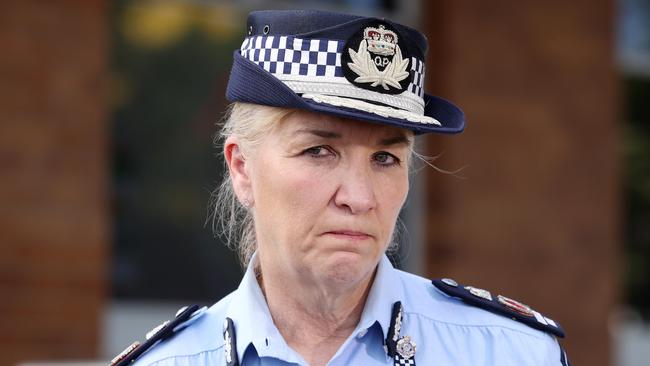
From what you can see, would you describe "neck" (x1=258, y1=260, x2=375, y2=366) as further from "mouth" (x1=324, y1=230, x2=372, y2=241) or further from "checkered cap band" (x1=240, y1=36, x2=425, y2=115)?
"checkered cap band" (x1=240, y1=36, x2=425, y2=115)

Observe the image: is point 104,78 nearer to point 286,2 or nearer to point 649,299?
point 286,2

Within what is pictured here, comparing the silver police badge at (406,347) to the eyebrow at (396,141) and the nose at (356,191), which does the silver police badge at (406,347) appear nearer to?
the nose at (356,191)

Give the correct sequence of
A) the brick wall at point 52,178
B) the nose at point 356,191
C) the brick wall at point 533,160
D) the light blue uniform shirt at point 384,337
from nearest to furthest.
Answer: the nose at point 356,191, the light blue uniform shirt at point 384,337, the brick wall at point 52,178, the brick wall at point 533,160

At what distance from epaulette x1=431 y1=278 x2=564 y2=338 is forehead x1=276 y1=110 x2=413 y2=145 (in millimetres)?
398

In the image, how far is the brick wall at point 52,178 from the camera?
603 cm

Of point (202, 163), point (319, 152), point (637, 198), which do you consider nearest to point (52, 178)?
point (202, 163)

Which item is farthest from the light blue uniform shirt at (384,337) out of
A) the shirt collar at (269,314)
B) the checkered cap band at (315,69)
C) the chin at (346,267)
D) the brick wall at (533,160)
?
the brick wall at (533,160)

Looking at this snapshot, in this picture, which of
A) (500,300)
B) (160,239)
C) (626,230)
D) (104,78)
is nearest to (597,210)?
(626,230)

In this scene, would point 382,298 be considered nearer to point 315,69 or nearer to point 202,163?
point 315,69

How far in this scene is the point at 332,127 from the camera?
8.55 feet

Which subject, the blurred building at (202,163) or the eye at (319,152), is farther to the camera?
the blurred building at (202,163)

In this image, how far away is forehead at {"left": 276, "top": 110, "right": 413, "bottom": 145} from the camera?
8.56ft

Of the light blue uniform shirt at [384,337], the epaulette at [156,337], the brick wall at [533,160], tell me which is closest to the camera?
the light blue uniform shirt at [384,337]

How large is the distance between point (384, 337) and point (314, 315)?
0.16 meters
